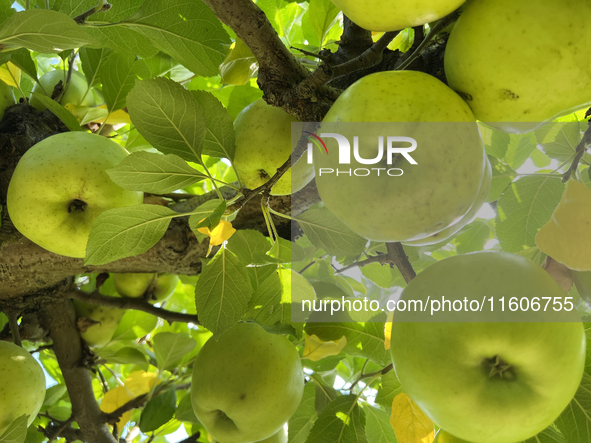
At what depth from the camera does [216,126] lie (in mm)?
771

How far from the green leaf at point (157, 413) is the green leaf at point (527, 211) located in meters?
1.01

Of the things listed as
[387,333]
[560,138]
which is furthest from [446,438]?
[560,138]

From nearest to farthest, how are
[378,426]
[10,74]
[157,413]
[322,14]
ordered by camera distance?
1. [322,14]
2. [378,426]
3. [10,74]
4. [157,413]

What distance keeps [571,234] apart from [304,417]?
30.9 inches

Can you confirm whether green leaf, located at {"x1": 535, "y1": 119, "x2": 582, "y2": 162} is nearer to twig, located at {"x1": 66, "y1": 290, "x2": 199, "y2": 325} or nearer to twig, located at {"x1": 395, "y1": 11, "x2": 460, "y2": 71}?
twig, located at {"x1": 395, "y1": 11, "x2": 460, "y2": 71}

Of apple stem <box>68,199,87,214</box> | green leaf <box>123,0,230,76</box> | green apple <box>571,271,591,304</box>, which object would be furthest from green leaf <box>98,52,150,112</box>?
green apple <box>571,271,591,304</box>

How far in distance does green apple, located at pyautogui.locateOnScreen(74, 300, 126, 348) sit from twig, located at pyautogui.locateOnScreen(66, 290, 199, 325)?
0.40 ft

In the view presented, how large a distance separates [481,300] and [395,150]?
0.69 ft

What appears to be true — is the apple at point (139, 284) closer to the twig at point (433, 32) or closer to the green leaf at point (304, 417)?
the green leaf at point (304, 417)

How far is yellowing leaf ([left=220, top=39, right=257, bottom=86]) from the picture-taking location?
84 centimetres

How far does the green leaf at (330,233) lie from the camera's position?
895 millimetres

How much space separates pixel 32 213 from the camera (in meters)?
0.83

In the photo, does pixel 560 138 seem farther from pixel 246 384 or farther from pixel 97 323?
pixel 97 323

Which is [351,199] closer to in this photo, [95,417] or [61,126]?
[61,126]
